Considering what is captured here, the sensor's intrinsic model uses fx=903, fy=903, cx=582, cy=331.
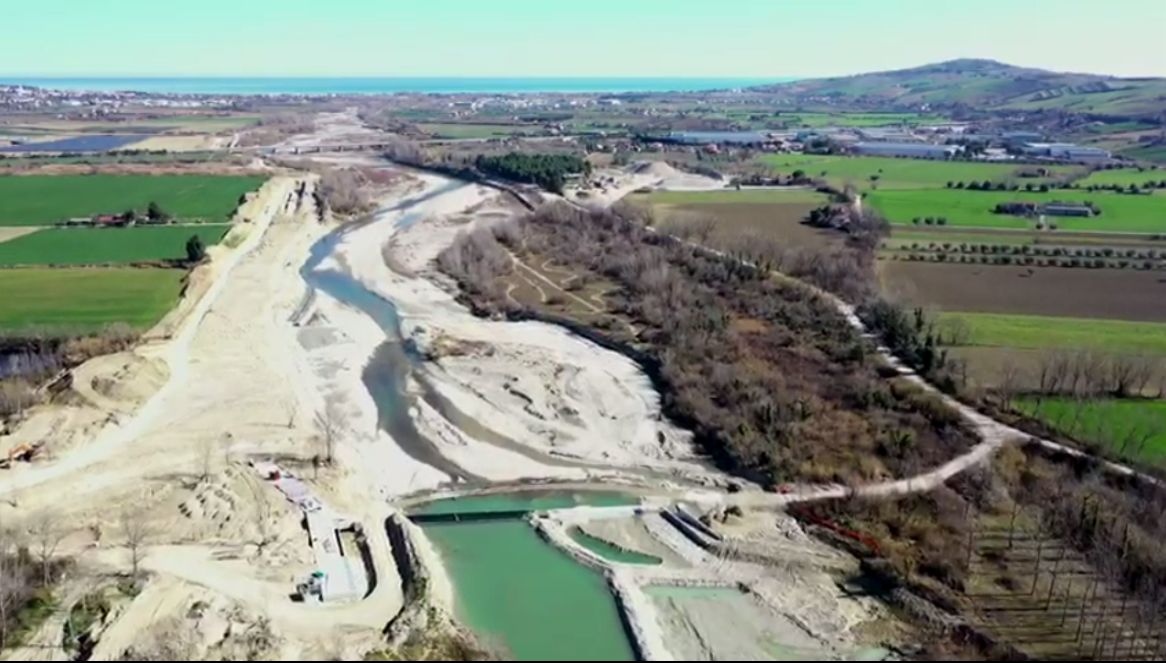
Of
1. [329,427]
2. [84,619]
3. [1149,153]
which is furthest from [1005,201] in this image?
[84,619]

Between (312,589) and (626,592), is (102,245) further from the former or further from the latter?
(626,592)

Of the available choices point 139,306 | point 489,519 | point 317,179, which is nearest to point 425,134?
point 317,179

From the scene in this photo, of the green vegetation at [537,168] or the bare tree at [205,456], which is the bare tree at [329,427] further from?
the green vegetation at [537,168]

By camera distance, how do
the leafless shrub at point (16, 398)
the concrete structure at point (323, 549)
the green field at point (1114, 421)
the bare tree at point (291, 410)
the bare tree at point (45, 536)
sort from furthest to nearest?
the bare tree at point (291, 410), the leafless shrub at point (16, 398), the green field at point (1114, 421), the concrete structure at point (323, 549), the bare tree at point (45, 536)

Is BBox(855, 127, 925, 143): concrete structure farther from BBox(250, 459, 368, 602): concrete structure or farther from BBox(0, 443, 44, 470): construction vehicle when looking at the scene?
BBox(0, 443, 44, 470): construction vehicle

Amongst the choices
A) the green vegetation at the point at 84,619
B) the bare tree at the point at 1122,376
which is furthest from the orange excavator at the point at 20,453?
the bare tree at the point at 1122,376

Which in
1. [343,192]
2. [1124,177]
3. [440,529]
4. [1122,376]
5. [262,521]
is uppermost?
[1124,177]
